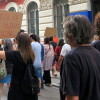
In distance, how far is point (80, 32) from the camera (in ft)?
7.84

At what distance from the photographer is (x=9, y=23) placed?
14.2 ft

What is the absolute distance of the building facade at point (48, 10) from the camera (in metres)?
14.4

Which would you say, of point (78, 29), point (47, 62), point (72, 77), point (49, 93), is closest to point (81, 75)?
point (72, 77)

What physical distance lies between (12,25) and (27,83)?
971 mm

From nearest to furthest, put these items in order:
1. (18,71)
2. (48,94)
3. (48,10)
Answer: (18,71) → (48,94) → (48,10)

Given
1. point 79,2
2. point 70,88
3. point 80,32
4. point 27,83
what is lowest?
point 27,83

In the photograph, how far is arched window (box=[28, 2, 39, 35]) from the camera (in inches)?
688

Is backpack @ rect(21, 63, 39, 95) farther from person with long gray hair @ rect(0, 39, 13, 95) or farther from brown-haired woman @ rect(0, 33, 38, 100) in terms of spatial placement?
person with long gray hair @ rect(0, 39, 13, 95)

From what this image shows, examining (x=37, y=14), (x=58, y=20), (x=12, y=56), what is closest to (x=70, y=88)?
(x=12, y=56)

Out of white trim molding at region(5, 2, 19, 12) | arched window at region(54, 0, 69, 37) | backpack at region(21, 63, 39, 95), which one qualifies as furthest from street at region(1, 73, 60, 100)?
white trim molding at region(5, 2, 19, 12)

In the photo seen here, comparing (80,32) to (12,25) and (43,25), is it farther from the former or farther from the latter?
(43,25)

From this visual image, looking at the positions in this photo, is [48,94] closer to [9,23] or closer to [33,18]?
[9,23]

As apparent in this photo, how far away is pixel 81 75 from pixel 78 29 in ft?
1.29

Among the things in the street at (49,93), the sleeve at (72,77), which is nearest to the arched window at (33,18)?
the street at (49,93)
